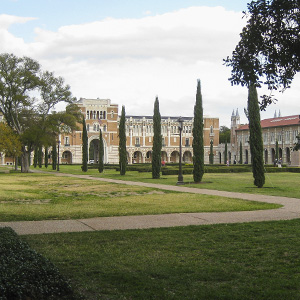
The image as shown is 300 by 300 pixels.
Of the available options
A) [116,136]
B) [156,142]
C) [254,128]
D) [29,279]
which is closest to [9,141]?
[156,142]

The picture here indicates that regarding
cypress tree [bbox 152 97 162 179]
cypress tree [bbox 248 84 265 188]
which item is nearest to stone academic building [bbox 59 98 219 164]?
cypress tree [bbox 152 97 162 179]

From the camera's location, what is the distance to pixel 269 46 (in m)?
6.18

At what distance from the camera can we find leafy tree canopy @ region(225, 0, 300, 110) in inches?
228

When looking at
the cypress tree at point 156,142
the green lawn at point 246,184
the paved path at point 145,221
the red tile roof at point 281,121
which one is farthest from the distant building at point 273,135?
the paved path at point 145,221

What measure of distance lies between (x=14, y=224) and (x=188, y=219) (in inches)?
162

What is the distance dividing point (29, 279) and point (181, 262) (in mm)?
2664

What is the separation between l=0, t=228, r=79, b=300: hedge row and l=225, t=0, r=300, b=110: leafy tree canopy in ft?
13.2

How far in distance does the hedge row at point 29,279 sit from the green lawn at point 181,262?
48 cm

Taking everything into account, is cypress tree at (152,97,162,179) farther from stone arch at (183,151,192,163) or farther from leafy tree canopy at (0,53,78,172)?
stone arch at (183,151,192,163)

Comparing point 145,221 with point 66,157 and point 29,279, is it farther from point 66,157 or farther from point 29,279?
point 66,157

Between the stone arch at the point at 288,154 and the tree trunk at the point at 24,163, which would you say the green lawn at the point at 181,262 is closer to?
the tree trunk at the point at 24,163

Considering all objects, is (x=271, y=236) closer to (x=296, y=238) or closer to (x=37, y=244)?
(x=296, y=238)

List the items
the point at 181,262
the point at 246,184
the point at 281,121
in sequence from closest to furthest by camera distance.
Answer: the point at 181,262, the point at 246,184, the point at 281,121

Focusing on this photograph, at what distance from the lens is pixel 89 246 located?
23.1 ft
